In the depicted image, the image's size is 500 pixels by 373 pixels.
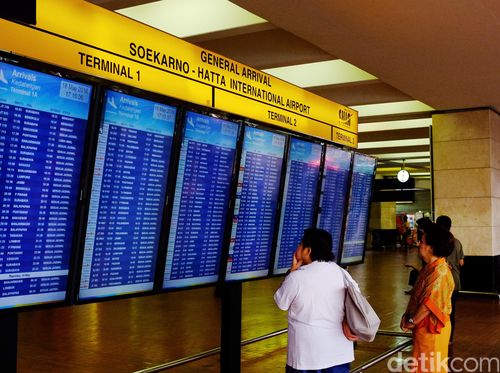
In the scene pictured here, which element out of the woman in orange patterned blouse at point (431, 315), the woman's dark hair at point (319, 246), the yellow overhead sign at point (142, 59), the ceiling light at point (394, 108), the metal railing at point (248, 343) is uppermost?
the ceiling light at point (394, 108)

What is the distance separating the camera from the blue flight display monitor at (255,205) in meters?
4.43

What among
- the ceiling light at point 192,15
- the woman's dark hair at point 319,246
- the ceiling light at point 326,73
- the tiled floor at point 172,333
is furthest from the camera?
the ceiling light at point 326,73

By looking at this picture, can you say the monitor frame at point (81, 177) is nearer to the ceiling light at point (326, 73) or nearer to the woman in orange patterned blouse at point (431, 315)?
the woman in orange patterned blouse at point (431, 315)

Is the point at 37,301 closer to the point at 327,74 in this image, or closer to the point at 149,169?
the point at 149,169

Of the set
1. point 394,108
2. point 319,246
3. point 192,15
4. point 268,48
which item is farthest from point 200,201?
point 394,108

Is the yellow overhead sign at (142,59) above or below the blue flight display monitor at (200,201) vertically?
above

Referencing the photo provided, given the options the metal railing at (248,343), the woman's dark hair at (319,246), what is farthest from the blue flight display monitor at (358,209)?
the woman's dark hair at (319,246)

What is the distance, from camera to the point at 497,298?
35.8 ft

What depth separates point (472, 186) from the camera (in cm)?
1104

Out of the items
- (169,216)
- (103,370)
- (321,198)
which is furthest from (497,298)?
(169,216)

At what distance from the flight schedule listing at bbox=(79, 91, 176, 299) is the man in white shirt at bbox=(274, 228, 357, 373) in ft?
2.80

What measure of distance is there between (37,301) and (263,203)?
6.90ft

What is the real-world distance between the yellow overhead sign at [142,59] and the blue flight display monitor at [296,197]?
58cm

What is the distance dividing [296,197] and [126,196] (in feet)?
6.45
